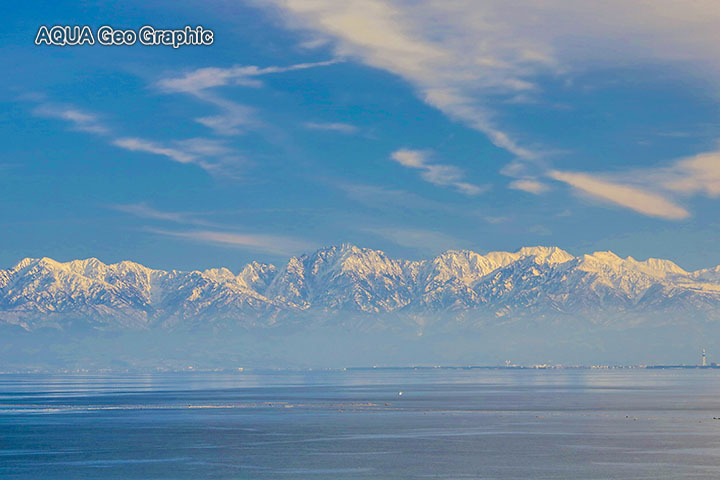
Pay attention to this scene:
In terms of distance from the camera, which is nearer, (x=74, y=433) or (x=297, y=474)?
(x=297, y=474)

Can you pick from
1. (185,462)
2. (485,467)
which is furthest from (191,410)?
(485,467)

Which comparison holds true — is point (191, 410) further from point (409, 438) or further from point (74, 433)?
point (409, 438)

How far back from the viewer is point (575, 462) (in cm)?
9906

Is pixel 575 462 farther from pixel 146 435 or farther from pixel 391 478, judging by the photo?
pixel 146 435

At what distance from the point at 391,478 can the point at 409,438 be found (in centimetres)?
3266

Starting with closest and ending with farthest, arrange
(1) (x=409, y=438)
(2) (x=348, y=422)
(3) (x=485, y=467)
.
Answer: (3) (x=485, y=467)
(1) (x=409, y=438)
(2) (x=348, y=422)

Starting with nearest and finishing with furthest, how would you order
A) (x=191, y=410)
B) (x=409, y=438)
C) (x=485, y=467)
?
(x=485, y=467) → (x=409, y=438) → (x=191, y=410)

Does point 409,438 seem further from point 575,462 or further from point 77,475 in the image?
point 77,475

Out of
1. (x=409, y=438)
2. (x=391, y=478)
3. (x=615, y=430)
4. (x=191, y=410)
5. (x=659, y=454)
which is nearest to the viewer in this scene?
(x=391, y=478)

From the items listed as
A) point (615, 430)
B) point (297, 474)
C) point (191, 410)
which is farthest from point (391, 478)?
point (191, 410)

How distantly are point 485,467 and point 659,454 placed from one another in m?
18.5

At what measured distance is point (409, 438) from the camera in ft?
402

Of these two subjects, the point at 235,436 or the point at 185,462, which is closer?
the point at 185,462

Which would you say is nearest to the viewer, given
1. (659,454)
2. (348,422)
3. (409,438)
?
(659,454)
